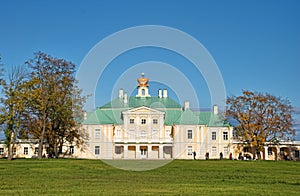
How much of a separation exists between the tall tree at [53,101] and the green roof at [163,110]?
15.9 meters

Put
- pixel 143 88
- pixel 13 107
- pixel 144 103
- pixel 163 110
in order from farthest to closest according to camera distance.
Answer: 1. pixel 143 88
2. pixel 163 110
3. pixel 144 103
4. pixel 13 107

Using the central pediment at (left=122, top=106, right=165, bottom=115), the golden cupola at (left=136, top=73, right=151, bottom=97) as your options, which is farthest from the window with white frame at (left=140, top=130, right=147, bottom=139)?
the golden cupola at (left=136, top=73, right=151, bottom=97)

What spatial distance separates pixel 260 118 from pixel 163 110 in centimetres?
1891

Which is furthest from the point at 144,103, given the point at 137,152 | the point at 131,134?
the point at 137,152

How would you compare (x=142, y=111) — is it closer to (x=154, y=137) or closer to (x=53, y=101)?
(x=154, y=137)

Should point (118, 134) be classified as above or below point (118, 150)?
above

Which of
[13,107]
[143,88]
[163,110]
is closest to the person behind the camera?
[13,107]

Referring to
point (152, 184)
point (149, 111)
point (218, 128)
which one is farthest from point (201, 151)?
point (152, 184)

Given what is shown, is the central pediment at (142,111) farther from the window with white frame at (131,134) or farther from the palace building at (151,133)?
the window with white frame at (131,134)

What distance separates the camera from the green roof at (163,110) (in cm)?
7656

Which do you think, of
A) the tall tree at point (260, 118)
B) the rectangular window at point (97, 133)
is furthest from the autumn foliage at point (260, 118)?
A: the rectangular window at point (97, 133)

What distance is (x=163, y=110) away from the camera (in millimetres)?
79625

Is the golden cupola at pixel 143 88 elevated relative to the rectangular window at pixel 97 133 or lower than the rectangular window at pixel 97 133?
elevated

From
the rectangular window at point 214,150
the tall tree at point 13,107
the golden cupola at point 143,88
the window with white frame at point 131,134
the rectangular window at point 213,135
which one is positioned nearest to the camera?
the tall tree at point 13,107
